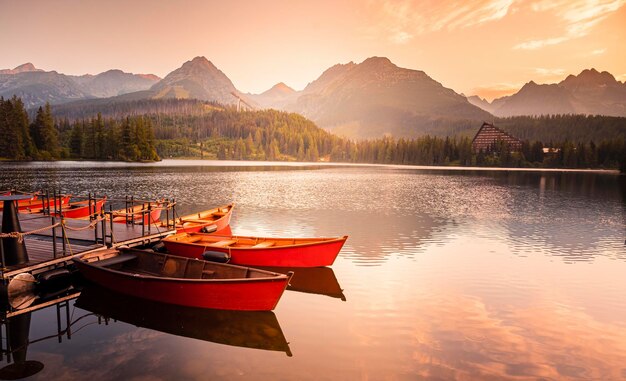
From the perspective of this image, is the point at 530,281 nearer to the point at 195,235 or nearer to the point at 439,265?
the point at 439,265

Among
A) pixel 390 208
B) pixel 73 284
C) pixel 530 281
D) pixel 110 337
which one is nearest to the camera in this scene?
pixel 110 337

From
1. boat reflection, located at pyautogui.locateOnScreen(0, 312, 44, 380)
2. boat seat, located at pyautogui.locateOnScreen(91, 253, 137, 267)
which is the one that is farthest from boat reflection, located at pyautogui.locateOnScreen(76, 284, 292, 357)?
boat reflection, located at pyautogui.locateOnScreen(0, 312, 44, 380)

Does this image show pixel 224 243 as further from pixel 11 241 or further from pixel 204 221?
pixel 11 241

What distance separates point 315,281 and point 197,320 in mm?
7742

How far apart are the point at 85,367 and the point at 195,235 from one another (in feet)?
44.9

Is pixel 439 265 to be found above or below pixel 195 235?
below

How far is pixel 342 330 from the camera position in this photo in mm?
15148

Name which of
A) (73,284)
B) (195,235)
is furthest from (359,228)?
(73,284)

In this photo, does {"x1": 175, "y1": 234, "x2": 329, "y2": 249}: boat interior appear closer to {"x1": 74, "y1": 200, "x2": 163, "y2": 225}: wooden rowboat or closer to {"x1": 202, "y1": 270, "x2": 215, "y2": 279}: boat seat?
{"x1": 74, "y1": 200, "x2": 163, "y2": 225}: wooden rowboat

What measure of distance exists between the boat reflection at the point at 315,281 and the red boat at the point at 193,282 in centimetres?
411

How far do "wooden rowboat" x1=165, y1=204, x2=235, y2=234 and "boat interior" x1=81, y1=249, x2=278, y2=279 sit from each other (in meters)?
6.66

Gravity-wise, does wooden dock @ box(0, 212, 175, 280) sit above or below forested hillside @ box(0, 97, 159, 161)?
below

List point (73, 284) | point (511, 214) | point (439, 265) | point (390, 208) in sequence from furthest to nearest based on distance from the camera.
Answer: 1. point (390, 208)
2. point (511, 214)
3. point (439, 265)
4. point (73, 284)

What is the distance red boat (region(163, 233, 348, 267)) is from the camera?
2222 centimetres
